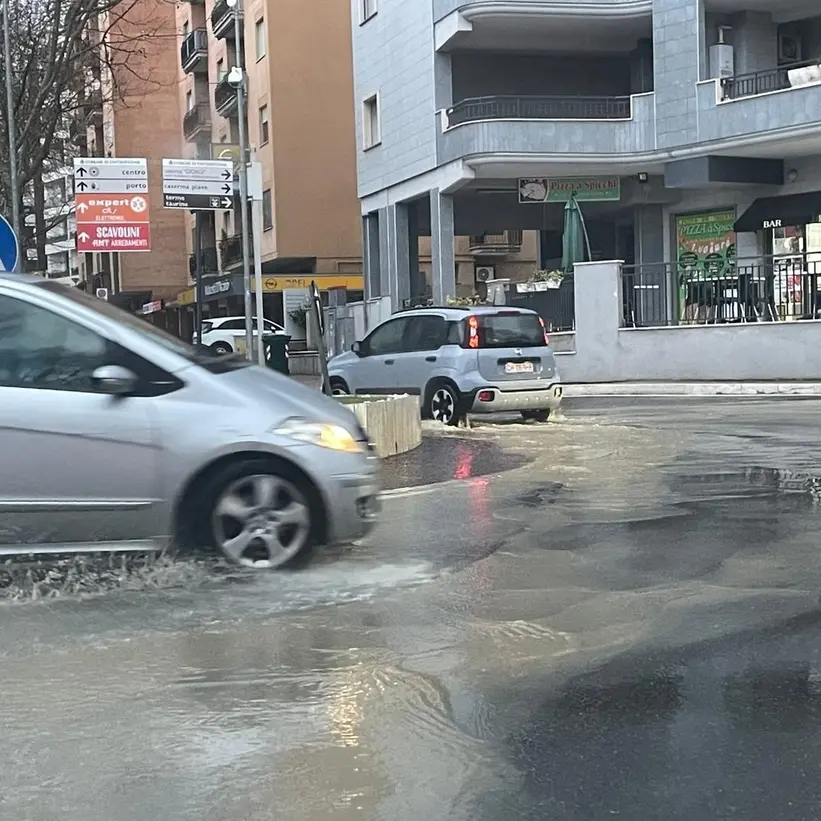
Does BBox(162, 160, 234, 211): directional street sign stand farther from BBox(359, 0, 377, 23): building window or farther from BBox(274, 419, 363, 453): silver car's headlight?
BBox(359, 0, 377, 23): building window

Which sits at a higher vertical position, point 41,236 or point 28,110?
point 28,110

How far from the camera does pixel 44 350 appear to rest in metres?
6.74

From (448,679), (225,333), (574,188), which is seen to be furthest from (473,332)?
(225,333)

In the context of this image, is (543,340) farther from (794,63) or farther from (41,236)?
(41,236)

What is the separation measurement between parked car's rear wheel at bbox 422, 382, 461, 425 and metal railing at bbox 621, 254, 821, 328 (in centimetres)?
891

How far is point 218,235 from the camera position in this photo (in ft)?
172

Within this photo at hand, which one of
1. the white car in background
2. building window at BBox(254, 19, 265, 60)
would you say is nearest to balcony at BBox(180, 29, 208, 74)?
building window at BBox(254, 19, 265, 60)

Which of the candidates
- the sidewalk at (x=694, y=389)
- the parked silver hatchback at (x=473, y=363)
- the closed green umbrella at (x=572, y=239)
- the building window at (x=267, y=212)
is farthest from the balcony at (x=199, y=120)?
the parked silver hatchback at (x=473, y=363)

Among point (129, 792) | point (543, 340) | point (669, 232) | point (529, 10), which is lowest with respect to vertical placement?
point (129, 792)

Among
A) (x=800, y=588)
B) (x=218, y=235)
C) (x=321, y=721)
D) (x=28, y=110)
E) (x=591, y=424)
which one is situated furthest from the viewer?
(x=218, y=235)

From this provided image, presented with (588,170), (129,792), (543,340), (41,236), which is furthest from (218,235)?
(129,792)

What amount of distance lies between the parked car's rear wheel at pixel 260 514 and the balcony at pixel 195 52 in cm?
4929

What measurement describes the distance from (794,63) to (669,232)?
5492mm

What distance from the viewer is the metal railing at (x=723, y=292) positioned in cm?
2241
